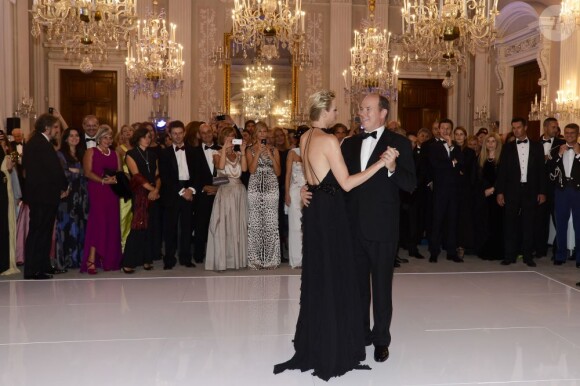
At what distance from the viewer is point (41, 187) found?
6863 millimetres

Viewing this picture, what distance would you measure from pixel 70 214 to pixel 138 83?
524 centimetres

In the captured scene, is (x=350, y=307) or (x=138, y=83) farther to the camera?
(x=138, y=83)

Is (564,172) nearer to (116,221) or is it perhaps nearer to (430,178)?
(430,178)

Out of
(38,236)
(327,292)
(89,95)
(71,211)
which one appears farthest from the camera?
(89,95)

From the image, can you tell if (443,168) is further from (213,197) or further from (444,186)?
(213,197)

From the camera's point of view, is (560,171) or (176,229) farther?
(560,171)

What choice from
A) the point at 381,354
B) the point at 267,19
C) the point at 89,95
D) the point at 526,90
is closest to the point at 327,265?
the point at 381,354

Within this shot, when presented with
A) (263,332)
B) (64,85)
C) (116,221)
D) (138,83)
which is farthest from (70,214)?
(64,85)

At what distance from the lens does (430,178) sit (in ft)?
28.7

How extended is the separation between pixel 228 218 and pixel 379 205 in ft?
11.8

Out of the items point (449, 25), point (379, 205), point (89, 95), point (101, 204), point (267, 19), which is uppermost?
point (267, 19)

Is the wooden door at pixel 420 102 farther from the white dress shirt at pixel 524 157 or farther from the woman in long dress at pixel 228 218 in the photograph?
the woman in long dress at pixel 228 218

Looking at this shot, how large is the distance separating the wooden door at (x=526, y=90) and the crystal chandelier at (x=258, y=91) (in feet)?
17.6

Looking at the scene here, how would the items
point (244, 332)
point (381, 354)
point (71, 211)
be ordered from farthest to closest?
point (71, 211), point (244, 332), point (381, 354)
